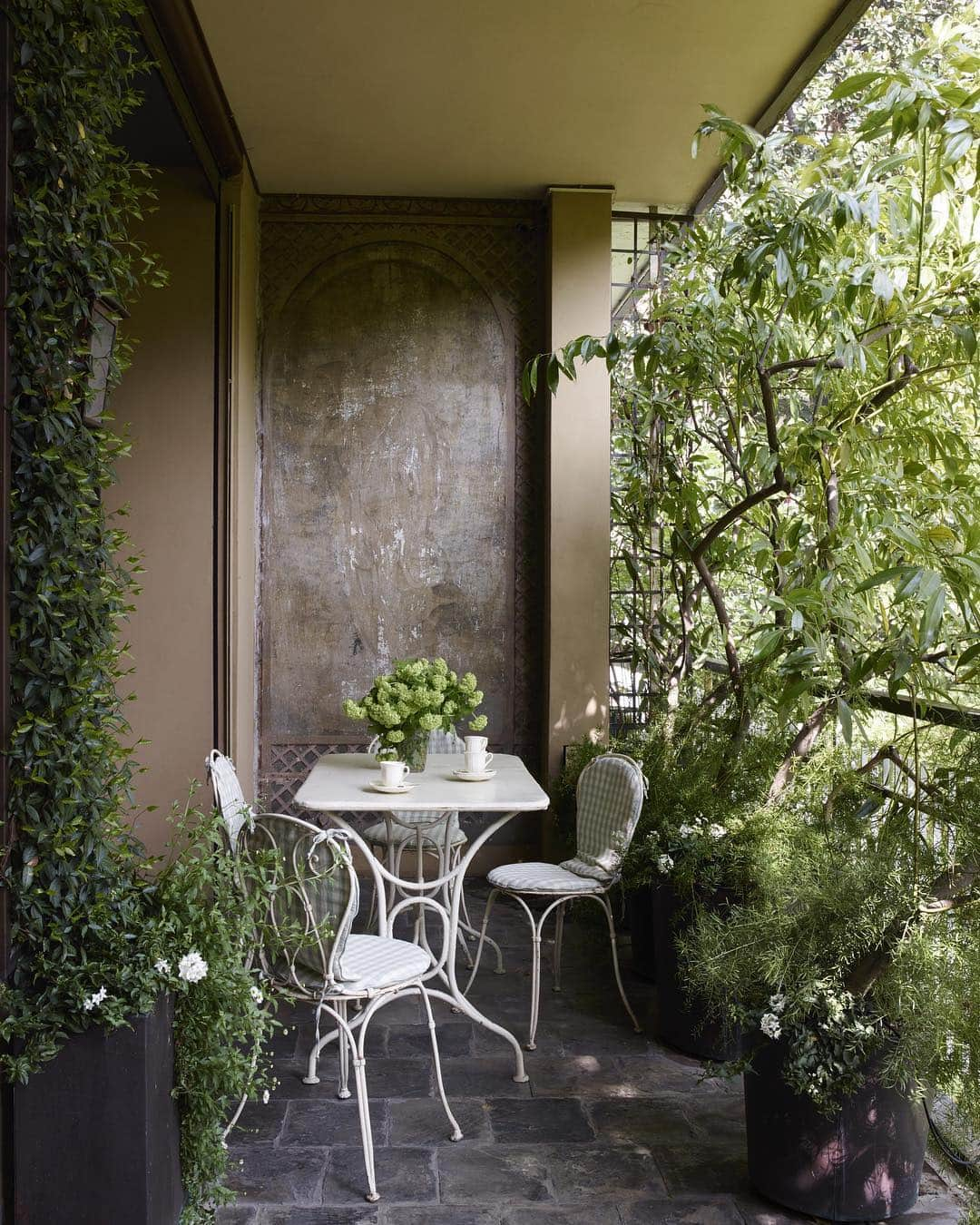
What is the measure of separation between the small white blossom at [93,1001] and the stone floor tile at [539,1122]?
1.33m

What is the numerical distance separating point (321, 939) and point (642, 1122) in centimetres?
111

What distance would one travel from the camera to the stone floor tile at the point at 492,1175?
264 centimetres

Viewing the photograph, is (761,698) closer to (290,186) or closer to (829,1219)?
(829,1219)

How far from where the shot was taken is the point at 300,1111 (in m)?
3.09

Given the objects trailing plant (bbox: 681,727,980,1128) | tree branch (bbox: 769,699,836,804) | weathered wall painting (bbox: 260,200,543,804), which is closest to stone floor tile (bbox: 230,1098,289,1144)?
trailing plant (bbox: 681,727,980,1128)

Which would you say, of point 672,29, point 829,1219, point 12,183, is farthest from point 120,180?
point 829,1219

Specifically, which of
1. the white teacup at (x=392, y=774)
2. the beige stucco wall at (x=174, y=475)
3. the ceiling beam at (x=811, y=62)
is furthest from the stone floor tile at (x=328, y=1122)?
the ceiling beam at (x=811, y=62)

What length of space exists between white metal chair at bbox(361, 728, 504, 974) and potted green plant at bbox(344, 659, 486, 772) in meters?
0.11

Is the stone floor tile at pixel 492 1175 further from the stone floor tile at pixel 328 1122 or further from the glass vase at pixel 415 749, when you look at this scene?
the glass vase at pixel 415 749

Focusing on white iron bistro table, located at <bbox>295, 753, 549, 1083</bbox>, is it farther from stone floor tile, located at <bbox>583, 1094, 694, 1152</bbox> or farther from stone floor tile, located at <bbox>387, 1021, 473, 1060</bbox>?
stone floor tile, located at <bbox>583, 1094, 694, 1152</bbox>

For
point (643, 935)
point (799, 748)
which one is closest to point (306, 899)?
point (799, 748)

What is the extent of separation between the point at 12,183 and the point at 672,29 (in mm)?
2779

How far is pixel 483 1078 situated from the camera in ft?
10.9

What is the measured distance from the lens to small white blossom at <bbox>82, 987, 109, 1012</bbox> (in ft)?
6.89
